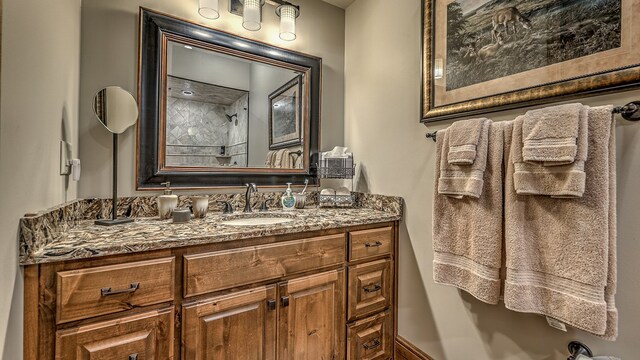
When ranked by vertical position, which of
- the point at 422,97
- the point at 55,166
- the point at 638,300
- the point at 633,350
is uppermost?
the point at 422,97

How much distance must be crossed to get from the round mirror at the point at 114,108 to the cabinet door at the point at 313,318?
3.42 ft

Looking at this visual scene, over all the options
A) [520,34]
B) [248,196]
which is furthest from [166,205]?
[520,34]

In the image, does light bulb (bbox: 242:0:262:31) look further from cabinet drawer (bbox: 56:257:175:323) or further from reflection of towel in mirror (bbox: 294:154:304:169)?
cabinet drawer (bbox: 56:257:175:323)

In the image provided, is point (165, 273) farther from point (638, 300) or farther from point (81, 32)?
point (638, 300)

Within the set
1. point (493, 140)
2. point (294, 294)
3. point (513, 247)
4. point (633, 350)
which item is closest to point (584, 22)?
point (493, 140)

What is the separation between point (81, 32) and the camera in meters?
1.27

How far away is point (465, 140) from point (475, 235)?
1.30 ft

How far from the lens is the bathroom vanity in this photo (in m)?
0.81

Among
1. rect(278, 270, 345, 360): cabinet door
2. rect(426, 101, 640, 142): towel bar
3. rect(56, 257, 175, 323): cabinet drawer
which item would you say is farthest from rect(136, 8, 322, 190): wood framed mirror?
rect(426, 101, 640, 142): towel bar

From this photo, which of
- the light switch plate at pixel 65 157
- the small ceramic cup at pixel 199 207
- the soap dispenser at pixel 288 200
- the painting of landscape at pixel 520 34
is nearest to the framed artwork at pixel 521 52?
the painting of landscape at pixel 520 34

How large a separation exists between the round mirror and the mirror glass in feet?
0.63

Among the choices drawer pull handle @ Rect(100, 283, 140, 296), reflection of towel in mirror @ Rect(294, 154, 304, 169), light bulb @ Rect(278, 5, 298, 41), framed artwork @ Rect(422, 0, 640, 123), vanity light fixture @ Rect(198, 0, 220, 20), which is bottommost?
drawer pull handle @ Rect(100, 283, 140, 296)

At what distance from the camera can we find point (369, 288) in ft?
4.92

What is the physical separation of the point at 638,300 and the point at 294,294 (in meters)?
1.19
